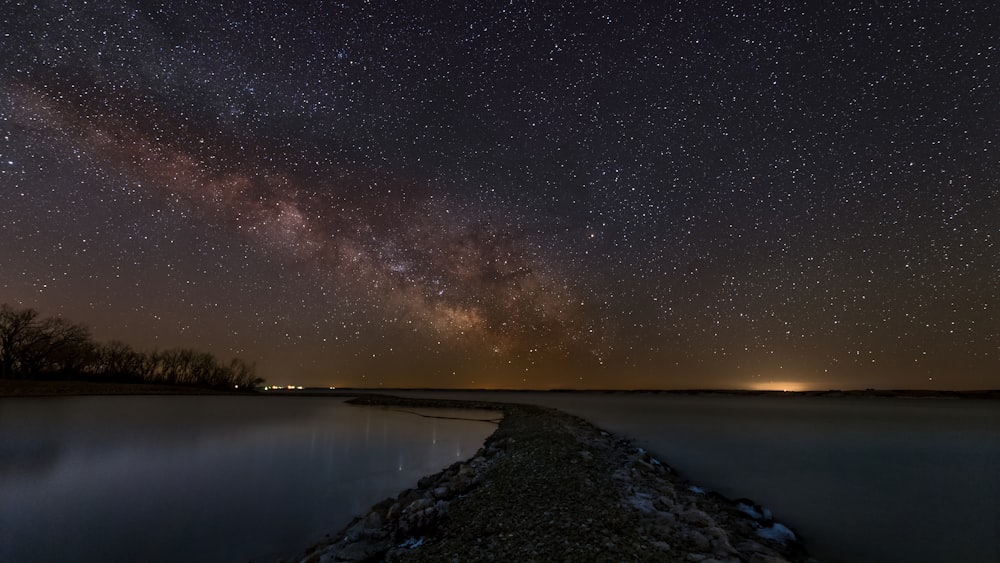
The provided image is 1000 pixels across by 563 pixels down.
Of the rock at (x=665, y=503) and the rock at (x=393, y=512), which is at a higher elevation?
the rock at (x=665, y=503)

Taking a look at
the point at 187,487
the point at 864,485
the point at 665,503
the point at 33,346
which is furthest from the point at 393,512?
the point at 33,346

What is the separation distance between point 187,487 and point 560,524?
12.8m

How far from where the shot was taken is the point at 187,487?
521 inches

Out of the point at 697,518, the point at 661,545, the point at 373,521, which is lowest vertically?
the point at 373,521

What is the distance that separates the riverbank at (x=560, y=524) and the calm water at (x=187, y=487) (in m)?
2.33

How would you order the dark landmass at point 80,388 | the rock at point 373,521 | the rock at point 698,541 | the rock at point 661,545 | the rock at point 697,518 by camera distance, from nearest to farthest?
the rock at point 661,545, the rock at point 698,541, the rock at point 697,518, the rock at point 373,521, the dark landmass at point 80,388

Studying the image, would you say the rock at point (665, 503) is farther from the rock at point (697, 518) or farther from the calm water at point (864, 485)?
the calm water at point (864, 485)

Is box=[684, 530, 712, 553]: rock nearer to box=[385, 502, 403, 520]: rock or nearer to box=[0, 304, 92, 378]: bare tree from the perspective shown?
box=[385, 502, 403, 520]: rock

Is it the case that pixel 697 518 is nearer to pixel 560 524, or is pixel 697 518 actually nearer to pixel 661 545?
pixel 661 545

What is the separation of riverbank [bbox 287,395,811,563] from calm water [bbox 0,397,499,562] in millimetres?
2326

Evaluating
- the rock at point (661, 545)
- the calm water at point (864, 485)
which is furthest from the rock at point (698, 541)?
the calm water at point (864, 485)

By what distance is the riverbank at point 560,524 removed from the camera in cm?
622

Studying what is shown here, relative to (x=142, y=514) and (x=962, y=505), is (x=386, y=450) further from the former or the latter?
(x=962, y=505)

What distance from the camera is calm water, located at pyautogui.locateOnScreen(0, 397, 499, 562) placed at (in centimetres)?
868
